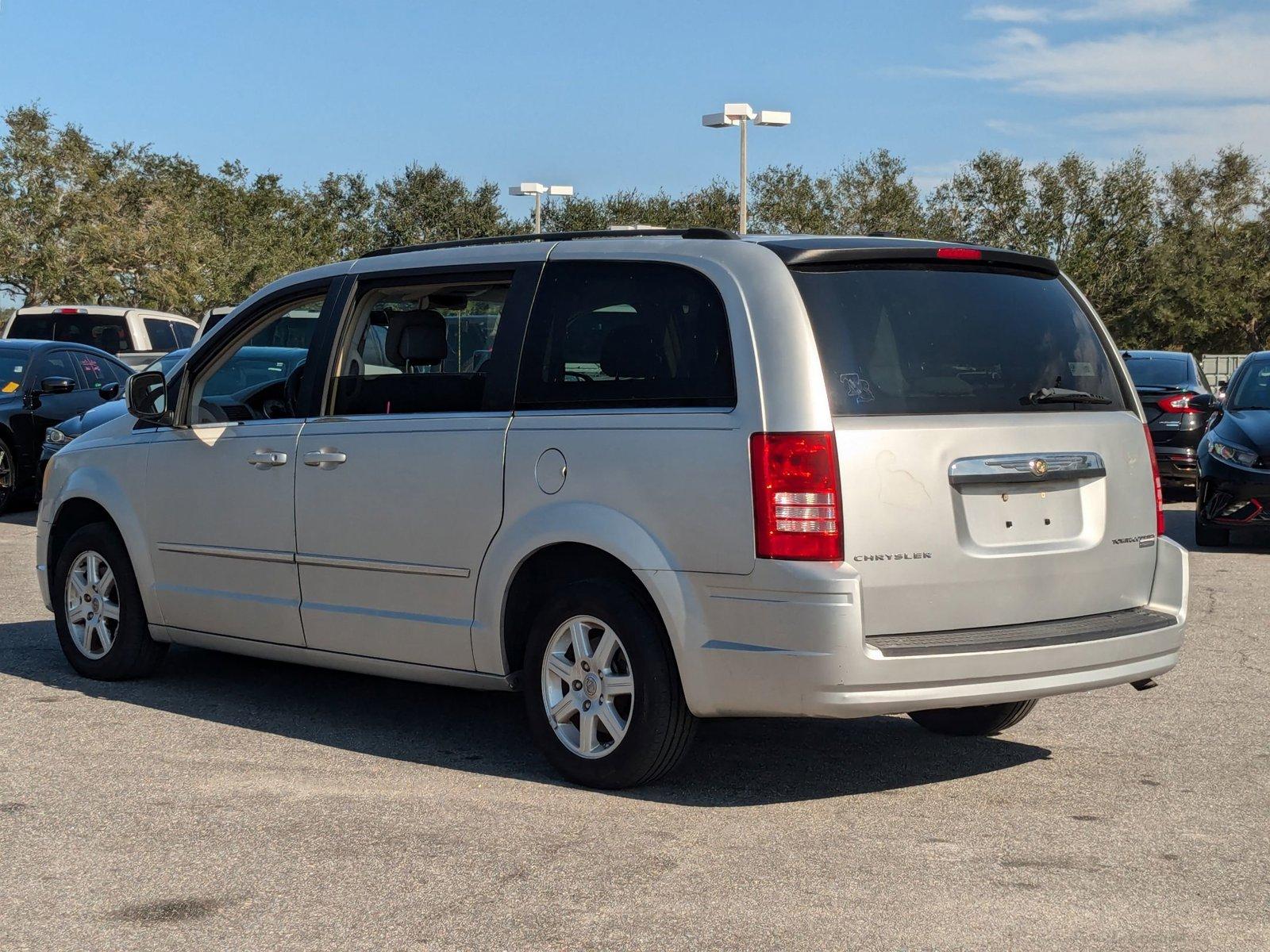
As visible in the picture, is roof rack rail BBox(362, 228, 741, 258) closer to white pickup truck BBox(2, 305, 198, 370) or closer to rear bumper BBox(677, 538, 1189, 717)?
rear bumper BBox(677, 538, 1189, 717)

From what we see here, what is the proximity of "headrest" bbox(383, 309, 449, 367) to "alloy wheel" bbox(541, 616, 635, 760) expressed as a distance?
1.34 m

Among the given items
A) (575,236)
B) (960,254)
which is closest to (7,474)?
(575,236)

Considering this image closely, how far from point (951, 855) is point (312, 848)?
186cm

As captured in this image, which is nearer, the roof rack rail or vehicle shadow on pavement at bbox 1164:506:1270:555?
the roof rack rail

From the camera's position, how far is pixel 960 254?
5648 millimetres

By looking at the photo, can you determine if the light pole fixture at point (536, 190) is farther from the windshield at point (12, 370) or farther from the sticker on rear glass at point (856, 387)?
the sticker on rear glass at point (856, 387)

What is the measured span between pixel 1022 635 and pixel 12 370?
47.0ft

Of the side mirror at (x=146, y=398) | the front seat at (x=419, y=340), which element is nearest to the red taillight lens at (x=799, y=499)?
the front seat at (x=419, y=340)

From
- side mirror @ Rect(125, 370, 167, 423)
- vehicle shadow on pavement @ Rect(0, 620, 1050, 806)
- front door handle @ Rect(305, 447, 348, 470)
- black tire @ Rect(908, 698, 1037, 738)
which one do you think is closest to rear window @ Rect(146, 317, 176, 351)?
vehicle shadow on pavement @ Rect(0, 620, 1050, 806)

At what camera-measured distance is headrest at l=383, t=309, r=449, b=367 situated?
6.42 m

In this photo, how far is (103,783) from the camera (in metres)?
5.66

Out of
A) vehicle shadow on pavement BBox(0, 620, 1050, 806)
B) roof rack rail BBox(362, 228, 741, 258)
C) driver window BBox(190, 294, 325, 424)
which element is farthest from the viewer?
driver window BBox(190, 294, 325, 424)

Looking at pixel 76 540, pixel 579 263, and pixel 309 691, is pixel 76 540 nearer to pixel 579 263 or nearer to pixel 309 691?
pixel 309 691

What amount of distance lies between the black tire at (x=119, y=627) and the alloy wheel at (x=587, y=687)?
255cm
